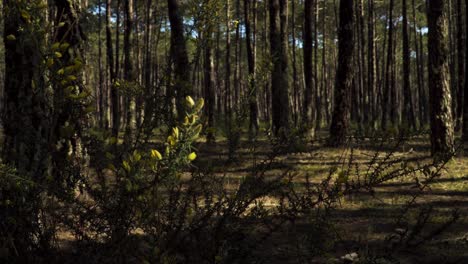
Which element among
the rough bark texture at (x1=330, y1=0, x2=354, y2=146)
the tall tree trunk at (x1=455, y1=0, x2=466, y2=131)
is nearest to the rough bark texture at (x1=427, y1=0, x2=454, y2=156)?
the rough bark texture at (x1=330, y1=0, x2=354, y2=146)

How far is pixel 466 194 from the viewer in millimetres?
5695

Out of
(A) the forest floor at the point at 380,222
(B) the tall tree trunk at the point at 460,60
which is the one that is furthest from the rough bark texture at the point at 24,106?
(B) the tall tree trunk at the point at 460,60

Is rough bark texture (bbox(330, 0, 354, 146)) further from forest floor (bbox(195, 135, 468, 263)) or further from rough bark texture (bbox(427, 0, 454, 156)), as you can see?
rough bark texture (bbox(427, 0, 454, 156))

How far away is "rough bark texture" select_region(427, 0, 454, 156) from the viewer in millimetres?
7336

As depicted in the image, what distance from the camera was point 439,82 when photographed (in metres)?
7.39

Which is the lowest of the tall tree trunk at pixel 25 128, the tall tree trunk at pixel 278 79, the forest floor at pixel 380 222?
the forest floor at pixel 380 222

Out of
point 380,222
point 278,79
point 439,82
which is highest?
point 278,79

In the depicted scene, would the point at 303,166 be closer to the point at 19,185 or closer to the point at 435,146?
the point at 435,146

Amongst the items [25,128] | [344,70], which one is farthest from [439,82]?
[25,128]

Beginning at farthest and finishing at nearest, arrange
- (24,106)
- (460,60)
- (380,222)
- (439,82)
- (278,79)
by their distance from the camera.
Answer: (460,60)
(278,79)
(439,82)
(380,222)
(24,106)

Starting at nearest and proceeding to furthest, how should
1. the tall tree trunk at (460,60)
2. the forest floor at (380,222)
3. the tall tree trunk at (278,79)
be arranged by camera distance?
the forest floor at (380,222) → the tall tree trunk at (278,79) → the tall tree trunk at (460,60)

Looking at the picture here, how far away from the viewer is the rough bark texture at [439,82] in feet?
24.1

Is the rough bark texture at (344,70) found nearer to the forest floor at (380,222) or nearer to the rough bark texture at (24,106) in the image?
the forest floor at (380,222)

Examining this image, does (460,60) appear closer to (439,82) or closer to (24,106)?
(439,82)
